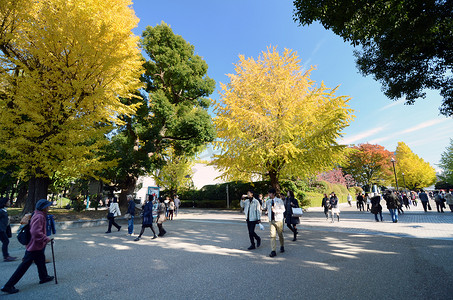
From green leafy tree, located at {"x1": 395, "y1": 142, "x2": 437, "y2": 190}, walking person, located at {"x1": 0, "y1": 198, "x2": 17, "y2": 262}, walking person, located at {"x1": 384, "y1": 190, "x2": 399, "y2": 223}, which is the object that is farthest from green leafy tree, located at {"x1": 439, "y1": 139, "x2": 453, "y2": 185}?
walking person, located at {"x1": 0, "y1": 198, "x2": 17, "y2": 262}

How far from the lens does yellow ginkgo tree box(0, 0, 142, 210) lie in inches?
360

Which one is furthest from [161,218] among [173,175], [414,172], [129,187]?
[414,172]

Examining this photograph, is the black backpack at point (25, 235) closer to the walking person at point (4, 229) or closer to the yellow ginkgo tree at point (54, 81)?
the walking person at point (4, 229)

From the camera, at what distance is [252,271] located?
4449 mm

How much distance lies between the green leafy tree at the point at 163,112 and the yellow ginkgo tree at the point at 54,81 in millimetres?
4825

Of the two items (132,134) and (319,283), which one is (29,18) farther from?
(319,283)

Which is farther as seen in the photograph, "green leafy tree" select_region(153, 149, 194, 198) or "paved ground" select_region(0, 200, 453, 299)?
"green leafy tree" select_region(153, 149, 194, 198)

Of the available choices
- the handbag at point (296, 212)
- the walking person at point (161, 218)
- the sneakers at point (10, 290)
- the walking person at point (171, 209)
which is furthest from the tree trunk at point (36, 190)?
the handbag at point (296, 212)

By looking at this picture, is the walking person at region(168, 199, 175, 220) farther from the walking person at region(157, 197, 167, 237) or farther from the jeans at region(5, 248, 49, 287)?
the jeans at region(5, 248, 49, 287)

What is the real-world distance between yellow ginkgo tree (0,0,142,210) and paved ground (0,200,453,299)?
442 centimetres

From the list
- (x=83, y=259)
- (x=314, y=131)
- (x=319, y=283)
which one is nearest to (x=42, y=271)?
(x=83, y=259)

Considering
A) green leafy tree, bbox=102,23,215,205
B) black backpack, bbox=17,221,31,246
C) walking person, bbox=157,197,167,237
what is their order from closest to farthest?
black backpack, bbox=17,221,31,246 → walking person, bbox=157,197,167,237 → green leafy tree, bbox=102,23,215,205

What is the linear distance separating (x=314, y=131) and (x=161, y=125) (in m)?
11.8

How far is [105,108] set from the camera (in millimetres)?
10922
